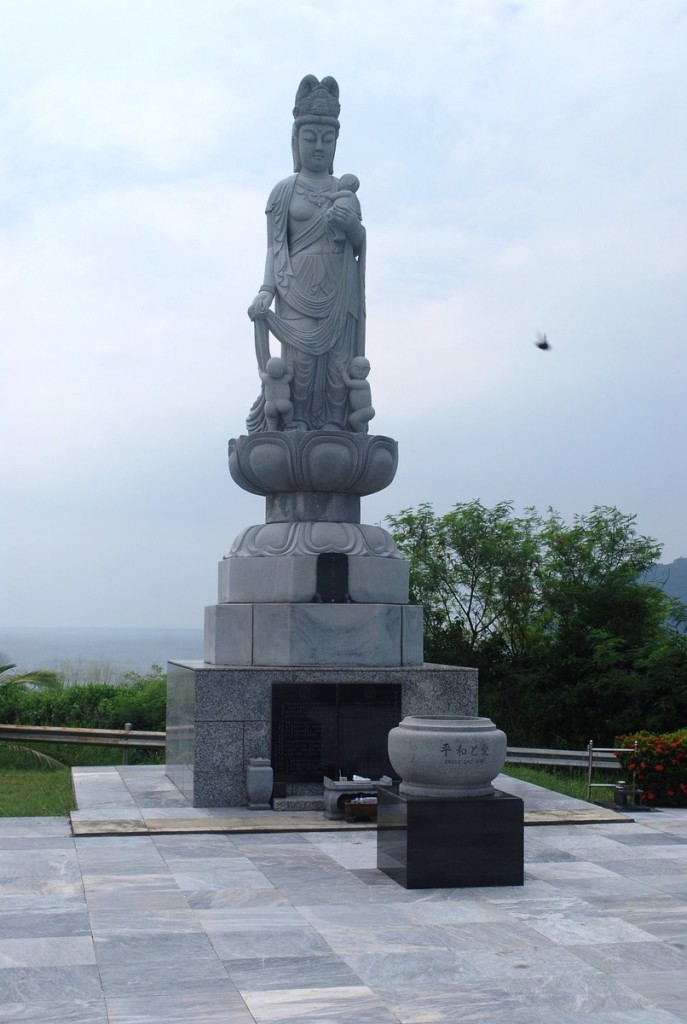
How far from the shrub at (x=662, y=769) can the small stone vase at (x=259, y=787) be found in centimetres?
365

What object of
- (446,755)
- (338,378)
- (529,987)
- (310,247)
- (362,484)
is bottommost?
(529,987)

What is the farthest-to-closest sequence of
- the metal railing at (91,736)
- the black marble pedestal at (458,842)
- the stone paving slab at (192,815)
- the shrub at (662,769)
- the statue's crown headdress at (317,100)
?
the metal railing at (91,736) < the statue's crown headdress at (317,100) < the shrub at (662,769) < the stone paving slab at (192,815) < the black marble pedestal at (458,842)

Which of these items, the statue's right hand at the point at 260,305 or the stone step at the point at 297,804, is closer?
the stone step at the point at 297,804

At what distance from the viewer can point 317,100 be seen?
531 inches

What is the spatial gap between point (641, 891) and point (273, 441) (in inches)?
247

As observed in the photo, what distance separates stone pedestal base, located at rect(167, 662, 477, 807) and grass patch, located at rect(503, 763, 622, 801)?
5.72ft

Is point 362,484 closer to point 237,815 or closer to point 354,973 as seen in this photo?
point 237,815

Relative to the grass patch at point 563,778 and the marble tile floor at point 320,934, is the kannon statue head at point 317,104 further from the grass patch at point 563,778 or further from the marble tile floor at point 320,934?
the marble tile floor at point 320,934

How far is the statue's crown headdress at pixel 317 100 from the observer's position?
13.5 m

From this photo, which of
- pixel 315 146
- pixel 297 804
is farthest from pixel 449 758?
pixel 315 146

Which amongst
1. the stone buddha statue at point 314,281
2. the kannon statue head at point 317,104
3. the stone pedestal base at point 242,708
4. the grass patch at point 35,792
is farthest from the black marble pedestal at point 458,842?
the kannon statue head at point 317,104

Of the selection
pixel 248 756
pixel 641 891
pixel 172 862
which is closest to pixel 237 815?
pixel 248 756

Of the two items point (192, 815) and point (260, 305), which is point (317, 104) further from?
point (192, 815)

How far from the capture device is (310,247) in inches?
529
